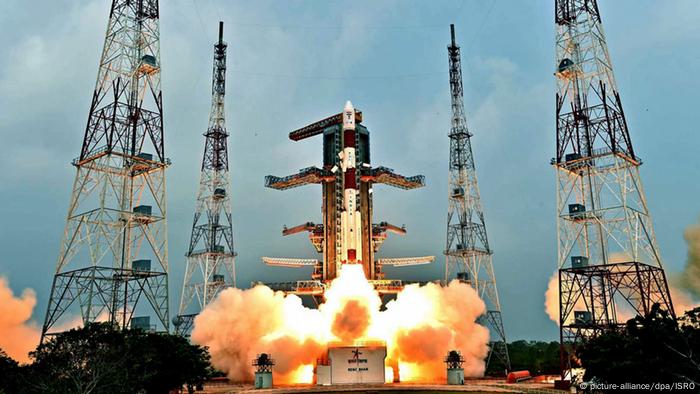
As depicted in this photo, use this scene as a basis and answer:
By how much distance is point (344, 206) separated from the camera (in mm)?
78000

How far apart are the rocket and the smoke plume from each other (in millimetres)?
5092

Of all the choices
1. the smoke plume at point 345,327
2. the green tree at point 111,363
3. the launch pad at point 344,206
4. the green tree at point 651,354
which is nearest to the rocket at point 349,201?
the launch pad at point 344,206

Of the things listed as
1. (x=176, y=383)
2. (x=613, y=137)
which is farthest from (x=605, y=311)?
(x=176, y=383)

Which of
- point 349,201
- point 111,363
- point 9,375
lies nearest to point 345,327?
point 349,201

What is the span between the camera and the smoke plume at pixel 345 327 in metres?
68.2

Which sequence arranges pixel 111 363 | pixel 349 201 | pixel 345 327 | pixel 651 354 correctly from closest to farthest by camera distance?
pixel 651 354 < pixel 111 363 < pixel 345 327 < pixel 349 201

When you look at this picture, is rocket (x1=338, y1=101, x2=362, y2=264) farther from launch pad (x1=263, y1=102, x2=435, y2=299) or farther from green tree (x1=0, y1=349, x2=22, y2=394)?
green tree (x1=0, y1=349, x2=22, y2=394)

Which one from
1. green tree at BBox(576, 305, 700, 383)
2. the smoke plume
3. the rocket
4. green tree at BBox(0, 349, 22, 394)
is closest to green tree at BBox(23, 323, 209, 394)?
green tree at BBox(0, 349, 22, 394)

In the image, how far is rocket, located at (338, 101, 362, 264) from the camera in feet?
251

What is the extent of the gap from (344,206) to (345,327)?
55.9ft

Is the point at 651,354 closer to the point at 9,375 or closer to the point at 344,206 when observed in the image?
the point at 9,375

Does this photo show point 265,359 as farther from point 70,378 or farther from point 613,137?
point 613,137

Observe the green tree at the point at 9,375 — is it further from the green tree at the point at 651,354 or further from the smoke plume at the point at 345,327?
the green tree at the point at 651,354

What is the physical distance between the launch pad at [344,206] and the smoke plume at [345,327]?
6382mm
